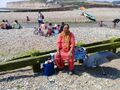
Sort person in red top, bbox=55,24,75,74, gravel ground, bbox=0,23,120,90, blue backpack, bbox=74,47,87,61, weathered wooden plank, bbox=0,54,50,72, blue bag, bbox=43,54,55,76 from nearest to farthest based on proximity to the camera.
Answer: gravel ground, bbox=0,23,120,90 < weathered wooden plank, bbox=0,54,50,72 < person in red top, bbox=55,24,75,74 < blue bag, bbox=43,54,55,76 < blue backpack, bbox=74,47,87,61

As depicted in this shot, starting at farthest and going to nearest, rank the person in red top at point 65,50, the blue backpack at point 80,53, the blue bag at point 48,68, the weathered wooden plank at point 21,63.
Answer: the blue backpack at point 80,53 < the blue bag at point 48,68 < the person in red top at point 65,50 < the weathered wooden plank at point 21,63

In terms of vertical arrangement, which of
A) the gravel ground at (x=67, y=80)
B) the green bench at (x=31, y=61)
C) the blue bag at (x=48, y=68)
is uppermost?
the green bench at (x=31, y=61)

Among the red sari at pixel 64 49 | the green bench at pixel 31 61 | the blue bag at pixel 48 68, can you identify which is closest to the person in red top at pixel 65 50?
the red sari at pixel 64 49

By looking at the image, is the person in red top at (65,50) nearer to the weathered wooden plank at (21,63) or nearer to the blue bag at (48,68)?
the blue bag at (48,68)

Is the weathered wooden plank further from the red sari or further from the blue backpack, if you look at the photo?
the blue backpack

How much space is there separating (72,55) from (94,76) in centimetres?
96

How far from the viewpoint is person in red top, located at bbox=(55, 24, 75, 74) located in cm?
1063

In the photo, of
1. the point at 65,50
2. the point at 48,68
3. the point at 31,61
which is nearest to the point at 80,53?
the point at 65,50

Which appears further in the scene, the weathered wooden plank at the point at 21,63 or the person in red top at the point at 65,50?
the person in red top at the point at 65,50

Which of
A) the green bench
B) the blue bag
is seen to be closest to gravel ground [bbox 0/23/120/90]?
the blue bag

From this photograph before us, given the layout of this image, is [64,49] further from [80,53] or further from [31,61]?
[31,61]

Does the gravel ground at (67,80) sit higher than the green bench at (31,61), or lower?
lower

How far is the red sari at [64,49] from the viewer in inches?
420

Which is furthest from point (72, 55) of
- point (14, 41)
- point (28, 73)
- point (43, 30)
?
point (43, 30)
